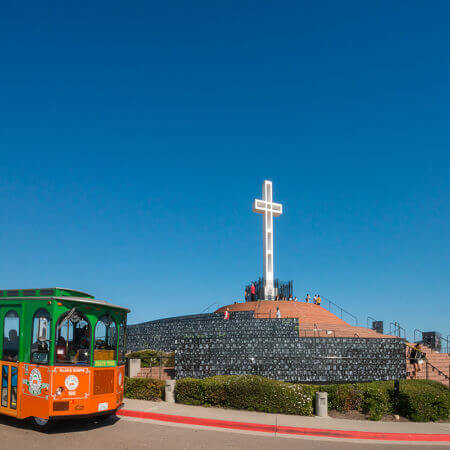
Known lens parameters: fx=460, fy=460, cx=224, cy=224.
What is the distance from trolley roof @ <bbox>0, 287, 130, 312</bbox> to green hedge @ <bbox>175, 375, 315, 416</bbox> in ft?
14.1

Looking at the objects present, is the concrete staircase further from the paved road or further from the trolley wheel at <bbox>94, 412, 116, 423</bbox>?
the trolley wheel at <bbox>94, 412, 116, 423</bbox>

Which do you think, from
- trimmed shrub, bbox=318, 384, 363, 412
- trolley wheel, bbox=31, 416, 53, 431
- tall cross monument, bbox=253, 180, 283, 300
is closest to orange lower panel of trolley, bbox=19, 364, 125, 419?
trolley wheel, bbox=31, 416, 53, 431

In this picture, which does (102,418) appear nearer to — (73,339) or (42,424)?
(42,424)

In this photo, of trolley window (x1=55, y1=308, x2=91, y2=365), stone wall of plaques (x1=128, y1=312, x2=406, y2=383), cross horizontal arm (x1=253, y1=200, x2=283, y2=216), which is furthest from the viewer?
cross horizontal arm (x1=253, y1=200, x2=283, y2=216)

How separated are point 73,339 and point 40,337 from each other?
70cm

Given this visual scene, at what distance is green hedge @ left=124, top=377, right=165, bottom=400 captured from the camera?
580 inches

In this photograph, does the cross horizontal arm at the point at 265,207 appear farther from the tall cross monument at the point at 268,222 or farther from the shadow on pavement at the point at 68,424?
the shadow on pavement at the point at 68,424

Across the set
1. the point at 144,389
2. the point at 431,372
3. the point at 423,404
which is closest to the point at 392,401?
the point at 423,404

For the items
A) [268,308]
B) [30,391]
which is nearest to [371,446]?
[30,391]

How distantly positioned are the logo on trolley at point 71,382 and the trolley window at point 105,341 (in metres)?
0.57

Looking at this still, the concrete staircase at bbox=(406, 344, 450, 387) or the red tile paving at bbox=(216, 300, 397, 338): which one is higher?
the red tile paving at bbox=(216, 300, 397, 338)

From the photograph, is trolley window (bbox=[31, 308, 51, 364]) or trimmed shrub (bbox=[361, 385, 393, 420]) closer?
trolley window (bbox=[31, 308, 51, 364])

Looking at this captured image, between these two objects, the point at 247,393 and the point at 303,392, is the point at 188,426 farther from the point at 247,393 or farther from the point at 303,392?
the point at 303,392

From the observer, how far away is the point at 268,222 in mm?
35344
